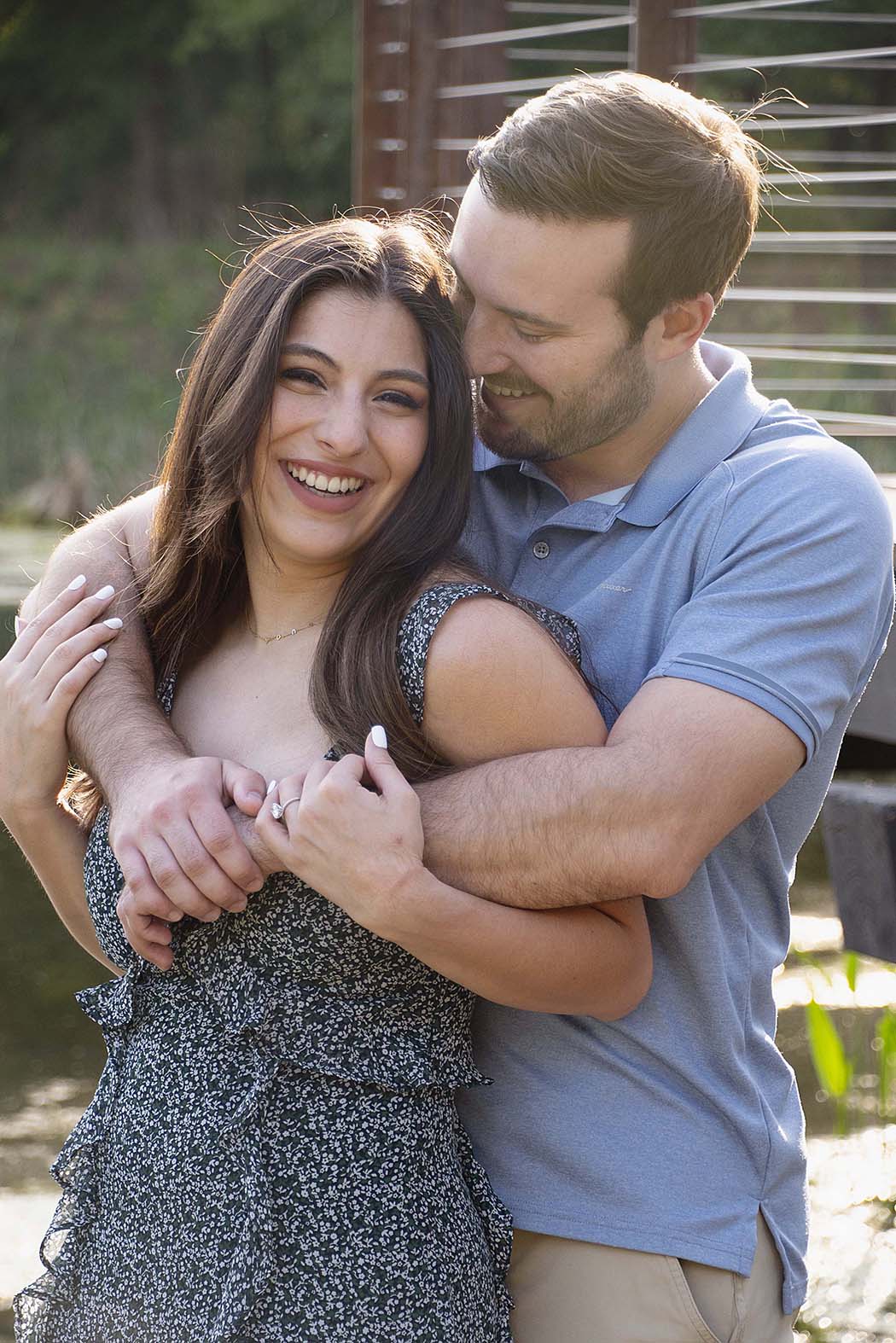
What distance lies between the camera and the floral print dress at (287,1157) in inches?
61.5

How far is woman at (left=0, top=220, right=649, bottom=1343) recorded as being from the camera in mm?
1560

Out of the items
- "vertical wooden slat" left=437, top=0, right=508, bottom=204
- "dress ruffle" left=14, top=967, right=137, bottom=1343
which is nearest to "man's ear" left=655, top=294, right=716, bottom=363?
"dress ruffle" left=14, top=967, right=137, bottom=1343

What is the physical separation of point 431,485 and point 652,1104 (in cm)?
67

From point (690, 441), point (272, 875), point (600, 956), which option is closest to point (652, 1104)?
point (600, 956)

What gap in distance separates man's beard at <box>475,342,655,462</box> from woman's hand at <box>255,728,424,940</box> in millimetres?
556

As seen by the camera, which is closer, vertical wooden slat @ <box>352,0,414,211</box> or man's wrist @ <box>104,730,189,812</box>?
man's wrist @ <box>104,730,189,812</box>

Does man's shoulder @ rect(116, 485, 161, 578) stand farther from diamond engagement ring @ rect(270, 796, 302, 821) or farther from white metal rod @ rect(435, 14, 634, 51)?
white metal rod @ rect(435, 14, 634, 51)

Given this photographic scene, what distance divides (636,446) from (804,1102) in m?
2.75

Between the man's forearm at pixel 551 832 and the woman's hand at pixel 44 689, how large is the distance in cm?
49

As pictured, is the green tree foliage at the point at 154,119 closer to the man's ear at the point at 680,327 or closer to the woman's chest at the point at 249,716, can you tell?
the man's ear at the point at 680,327

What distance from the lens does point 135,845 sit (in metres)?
1.62

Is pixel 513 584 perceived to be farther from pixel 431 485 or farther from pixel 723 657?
pixel 723 657

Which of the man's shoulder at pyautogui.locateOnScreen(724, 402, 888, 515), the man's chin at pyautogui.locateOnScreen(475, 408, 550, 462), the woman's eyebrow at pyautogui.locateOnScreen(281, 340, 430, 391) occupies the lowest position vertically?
the man's chin at pyautogui.locateOnScreen(475, 408, 550, 462)

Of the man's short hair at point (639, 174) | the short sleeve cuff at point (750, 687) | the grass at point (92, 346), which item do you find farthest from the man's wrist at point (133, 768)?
the grass at point (92, 346)
